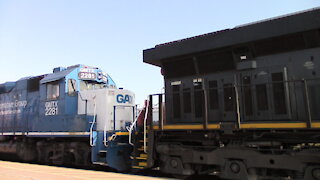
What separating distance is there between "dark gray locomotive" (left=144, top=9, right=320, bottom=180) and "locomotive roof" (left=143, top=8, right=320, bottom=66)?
2cm

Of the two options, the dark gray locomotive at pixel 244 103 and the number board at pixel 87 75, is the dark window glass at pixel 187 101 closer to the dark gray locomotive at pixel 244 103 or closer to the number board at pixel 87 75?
the dark gray locomotive at pixel 244 103

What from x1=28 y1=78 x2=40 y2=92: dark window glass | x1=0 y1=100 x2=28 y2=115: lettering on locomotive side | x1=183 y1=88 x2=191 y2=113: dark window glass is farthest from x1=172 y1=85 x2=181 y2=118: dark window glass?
x1=0 y1=100 x2=28 y2=115: lettering on locomotive side

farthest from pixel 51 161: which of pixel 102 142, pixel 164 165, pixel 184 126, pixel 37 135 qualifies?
pixel 184 126

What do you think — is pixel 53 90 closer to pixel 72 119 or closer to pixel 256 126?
pixel 72 119

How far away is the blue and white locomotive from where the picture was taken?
27.3ft

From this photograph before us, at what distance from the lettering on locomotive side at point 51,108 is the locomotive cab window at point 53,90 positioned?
21cm

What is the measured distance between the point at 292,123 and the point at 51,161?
28.0ft

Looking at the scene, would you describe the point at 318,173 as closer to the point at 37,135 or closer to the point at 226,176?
the point at 226,176

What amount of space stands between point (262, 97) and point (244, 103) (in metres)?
0.39

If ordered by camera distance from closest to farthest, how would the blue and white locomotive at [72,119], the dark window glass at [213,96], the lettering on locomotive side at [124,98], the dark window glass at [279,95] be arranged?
the dark window glass at [279,95], the dark window glass at [213,96], the blue and white locomotive at [72,119], the lettering on locomotive side at [124,98]

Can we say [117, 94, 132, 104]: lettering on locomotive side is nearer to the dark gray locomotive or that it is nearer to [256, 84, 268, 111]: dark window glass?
the dark gray locomotive

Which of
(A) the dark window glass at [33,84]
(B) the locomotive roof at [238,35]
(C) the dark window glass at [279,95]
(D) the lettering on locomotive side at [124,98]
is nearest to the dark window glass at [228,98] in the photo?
(C) the dark window glass at [279,95]

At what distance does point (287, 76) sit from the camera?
5.50 m

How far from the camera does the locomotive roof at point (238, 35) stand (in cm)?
505
